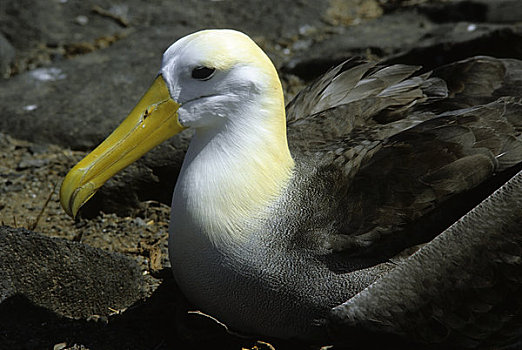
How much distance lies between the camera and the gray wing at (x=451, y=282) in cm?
409

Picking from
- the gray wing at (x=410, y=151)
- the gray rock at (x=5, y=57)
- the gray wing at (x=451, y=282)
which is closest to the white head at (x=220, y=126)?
the gray wing at (x=410, y=151)

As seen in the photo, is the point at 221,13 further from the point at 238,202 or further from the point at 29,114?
the point at 238,202

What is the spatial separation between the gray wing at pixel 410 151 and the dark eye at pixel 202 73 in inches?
31.3

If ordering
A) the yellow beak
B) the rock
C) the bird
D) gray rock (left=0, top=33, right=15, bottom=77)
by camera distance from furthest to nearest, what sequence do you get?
gray rock (left=0, top=33, right=15, bottom=77) < the rock < the yellow beak < the bird

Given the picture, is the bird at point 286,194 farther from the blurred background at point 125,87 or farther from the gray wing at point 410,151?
the blurred background at point 125,87

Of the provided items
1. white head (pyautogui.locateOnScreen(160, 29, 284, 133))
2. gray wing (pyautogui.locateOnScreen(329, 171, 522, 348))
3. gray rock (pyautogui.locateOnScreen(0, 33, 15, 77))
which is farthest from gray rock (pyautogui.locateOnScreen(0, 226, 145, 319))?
gray rock (pyautogui.locateOnScreen(0, 33, 15, 77))

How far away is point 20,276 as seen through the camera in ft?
15.9

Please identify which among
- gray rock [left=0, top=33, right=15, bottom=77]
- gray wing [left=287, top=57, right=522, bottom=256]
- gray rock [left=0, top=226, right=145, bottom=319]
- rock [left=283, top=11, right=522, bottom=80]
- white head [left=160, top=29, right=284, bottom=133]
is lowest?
gray rock [left=0, top=33, right=15, bottom=77]

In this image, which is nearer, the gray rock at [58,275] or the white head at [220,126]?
the white head at [220,126]

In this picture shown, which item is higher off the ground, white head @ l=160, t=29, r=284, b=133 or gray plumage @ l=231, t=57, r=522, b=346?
white head @ l=160, t=29, r=284, b=133

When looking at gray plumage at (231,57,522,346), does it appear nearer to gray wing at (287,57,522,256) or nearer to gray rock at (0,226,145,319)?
gray wing at (287,57,522,256)

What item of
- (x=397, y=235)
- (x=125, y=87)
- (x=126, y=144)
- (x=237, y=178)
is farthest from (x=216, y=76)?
(x=125, y=87)

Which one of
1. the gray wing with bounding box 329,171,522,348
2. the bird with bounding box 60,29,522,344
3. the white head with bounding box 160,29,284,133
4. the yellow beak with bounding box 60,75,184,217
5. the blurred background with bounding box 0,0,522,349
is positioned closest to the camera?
the gray wing with bounding box 329,171,522,348

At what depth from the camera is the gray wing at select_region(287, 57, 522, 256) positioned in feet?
13.8
